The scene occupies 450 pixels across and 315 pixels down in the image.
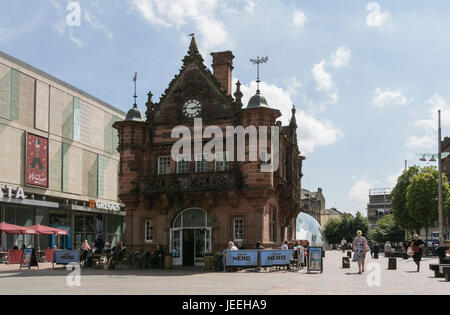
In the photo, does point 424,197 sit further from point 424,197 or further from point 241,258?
A: point 241,258

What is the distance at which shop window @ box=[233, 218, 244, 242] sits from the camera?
103 feet

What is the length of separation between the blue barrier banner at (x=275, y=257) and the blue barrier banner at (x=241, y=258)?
40 centimetres

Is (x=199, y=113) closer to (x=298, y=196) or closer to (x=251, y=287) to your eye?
(x=298, y=196)

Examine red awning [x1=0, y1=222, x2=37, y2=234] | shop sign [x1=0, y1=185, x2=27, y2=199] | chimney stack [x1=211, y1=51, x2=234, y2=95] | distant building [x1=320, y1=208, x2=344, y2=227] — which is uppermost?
chimney stack [x1=211, y1=51, x2=234, y2=95]

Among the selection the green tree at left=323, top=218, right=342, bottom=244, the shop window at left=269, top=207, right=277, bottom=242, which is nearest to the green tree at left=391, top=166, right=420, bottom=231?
the shop window at left=269, top=207, right=277, bottom=242

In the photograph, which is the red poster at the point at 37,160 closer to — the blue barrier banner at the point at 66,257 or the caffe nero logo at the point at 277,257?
the blue barrier banner at the point at 66,257

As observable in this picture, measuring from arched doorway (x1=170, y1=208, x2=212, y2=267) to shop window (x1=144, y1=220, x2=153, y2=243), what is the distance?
1.42m

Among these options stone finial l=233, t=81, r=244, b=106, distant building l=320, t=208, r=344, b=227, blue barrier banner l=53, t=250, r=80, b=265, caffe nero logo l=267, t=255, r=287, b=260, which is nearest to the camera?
caffe nero logo l=267, t=255, r=287, b=260

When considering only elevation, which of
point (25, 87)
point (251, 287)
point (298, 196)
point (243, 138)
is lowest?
point (251, 287)

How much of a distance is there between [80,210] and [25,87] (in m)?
13.4

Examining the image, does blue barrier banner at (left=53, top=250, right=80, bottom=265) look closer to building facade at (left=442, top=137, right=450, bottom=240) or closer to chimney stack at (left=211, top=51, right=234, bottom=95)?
chimney stack at (left=211, top=51, right=234, bottom=95)
